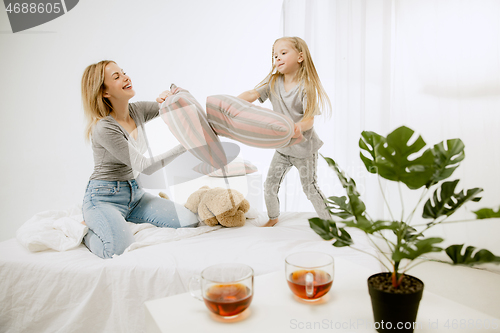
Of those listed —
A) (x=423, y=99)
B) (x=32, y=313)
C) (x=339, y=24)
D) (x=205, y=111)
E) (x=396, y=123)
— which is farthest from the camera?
(x=339, y=24)

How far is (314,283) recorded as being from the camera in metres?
0.63

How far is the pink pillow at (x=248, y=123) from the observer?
4.24 feet

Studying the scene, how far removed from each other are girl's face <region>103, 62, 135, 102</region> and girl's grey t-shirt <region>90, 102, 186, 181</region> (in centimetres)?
10

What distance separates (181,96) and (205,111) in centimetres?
11

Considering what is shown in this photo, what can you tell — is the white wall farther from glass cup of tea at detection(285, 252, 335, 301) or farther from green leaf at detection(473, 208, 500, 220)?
green leaf at detection(473, 208, 500, 220)

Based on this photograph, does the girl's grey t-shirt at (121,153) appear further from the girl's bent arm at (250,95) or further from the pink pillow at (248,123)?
the girl's bent arm at (250,95)

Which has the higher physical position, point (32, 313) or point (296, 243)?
point (296, 243)

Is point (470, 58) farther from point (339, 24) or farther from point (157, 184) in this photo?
point (157, 184)

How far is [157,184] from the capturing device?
1.53 metres

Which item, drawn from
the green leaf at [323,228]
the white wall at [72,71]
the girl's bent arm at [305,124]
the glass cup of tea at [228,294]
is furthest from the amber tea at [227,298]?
the white wall at [72,71]

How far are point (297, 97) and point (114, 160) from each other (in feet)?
2.74

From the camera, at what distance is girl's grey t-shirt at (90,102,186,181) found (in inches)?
56.9

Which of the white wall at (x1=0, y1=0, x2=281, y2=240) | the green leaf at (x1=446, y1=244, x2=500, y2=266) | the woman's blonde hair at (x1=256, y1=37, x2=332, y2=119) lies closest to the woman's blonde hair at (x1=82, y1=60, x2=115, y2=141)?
the white wall at (x1=0, y1=0, x2=281, y2=240)

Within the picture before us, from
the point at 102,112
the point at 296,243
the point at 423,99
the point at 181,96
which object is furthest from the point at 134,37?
the point at 423,99
